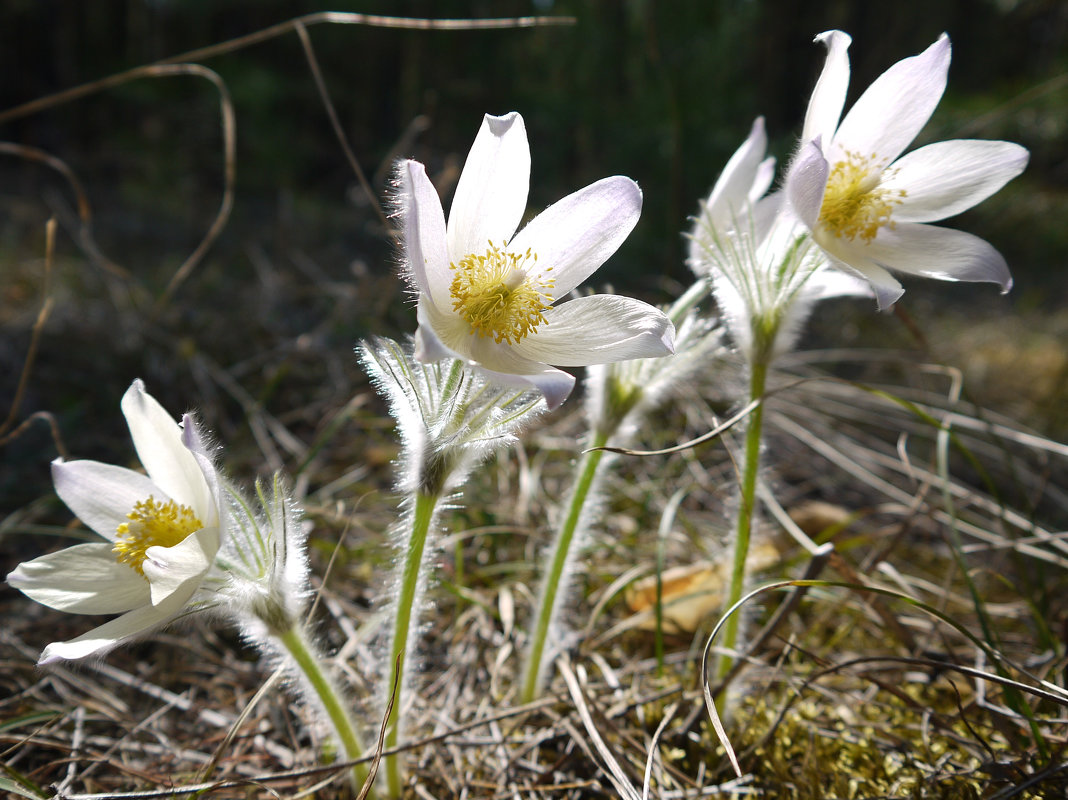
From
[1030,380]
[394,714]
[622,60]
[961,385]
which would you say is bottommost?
[1030,380]

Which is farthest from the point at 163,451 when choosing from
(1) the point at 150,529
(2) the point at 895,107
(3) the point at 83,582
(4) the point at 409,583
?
(2) the point at 895,107

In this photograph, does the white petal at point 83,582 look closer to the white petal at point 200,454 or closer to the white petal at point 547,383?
the white petal at point 200,454

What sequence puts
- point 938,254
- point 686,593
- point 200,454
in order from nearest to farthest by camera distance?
1. point 200,454
2. point 938,254
3. point 686,593

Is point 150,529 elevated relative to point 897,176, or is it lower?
lower

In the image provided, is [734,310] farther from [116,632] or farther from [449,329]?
[116,632]

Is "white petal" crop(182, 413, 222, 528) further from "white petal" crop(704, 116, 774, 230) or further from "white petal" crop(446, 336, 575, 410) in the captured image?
"white petal" crop(704, 116, 774, 230)

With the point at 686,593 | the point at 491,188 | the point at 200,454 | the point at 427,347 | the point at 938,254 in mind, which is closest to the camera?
the point at 427,347

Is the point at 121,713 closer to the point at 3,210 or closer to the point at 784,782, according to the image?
the point at 784,782

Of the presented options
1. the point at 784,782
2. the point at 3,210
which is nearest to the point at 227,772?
the point at 784,782
